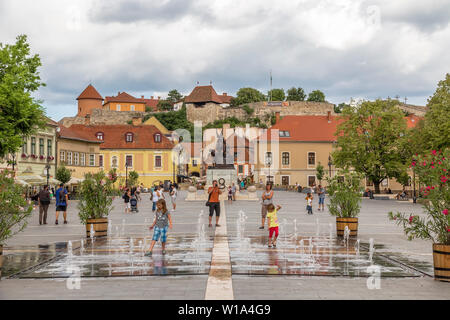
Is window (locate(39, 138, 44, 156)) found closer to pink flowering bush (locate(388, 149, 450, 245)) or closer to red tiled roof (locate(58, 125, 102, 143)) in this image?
red tiled roof (locate(58, 125, 102, 143))

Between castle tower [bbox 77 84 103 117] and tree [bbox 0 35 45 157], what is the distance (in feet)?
337

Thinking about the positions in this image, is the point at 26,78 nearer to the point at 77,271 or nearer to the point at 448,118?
the point at 77,271

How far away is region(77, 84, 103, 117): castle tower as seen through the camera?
131 m

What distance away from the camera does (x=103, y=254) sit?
40.2 ft

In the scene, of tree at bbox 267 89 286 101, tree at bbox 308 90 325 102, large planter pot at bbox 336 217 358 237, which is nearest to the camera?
large planter pot at bbox 336 217 358 237

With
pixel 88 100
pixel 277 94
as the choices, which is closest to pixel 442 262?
pixel 88 100

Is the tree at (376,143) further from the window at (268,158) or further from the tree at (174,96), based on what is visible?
the tree at (174,96)

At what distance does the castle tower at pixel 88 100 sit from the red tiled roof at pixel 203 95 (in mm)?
22372

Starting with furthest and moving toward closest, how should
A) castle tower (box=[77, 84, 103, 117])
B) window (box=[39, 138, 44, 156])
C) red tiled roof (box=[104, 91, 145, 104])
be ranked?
red tiled roof (box=[104, 91, 145, 104]) → castle tower (box=[77, 84, 103, 117]) → window (box=[39, 138, 44, 156])

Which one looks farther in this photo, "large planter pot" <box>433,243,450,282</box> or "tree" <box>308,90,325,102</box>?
"tree" <box>308,90,325,102</box>

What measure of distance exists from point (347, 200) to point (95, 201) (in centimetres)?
772

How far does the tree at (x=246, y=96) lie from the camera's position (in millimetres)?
137137

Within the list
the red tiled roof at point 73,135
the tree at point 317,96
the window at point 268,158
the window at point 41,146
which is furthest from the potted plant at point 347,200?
the tree at point 317,96

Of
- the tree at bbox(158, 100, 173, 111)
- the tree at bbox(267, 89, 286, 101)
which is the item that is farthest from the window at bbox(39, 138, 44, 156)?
the tree at bbox(158, 100, 173, 111)
